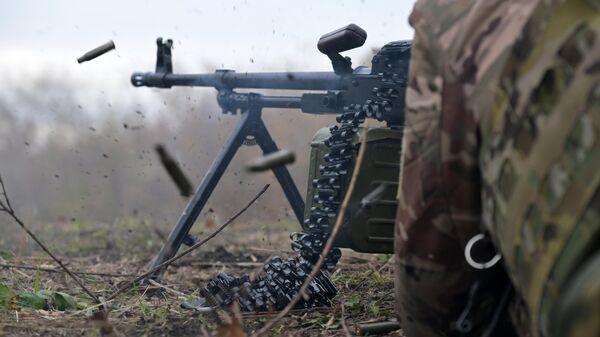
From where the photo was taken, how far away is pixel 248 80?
5.21m

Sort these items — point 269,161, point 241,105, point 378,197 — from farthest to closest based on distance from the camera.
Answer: point 241,105, point 378,197, point 269,161

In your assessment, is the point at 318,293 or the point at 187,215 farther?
the point at 187,215

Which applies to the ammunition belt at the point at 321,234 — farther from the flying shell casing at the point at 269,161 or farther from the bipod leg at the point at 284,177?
the flying shell casing at the point at 269,161

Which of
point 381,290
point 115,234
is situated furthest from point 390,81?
point 115,234

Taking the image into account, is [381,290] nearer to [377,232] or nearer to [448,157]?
[377,232]

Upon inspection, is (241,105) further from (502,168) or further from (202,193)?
(502,168)

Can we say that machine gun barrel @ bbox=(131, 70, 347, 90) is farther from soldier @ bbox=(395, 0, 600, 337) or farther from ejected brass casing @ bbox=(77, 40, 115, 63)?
soldier @ bbox=(395, 0, 600, 337)

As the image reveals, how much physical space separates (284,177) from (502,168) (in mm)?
3495

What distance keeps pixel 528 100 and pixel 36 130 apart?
35.1 feet

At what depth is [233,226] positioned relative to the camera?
9.13 m

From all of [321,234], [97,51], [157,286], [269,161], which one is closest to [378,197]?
[321,234]

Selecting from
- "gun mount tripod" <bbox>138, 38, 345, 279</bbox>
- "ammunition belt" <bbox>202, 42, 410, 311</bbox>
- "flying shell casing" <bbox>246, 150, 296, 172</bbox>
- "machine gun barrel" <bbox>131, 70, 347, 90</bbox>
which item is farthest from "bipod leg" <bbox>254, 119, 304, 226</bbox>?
"flying shell casing" <bbox>246, 150, 296, 172</bbox>

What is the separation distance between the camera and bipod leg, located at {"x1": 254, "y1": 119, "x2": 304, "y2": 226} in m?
5.12

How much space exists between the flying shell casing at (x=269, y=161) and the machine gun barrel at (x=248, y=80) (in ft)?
8.43
